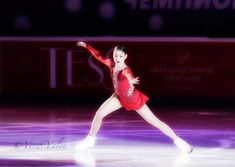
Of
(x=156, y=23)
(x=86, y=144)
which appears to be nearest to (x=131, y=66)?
(x=156, y=23)

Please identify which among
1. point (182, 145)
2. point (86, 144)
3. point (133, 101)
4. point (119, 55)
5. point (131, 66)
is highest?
point (131, 66)

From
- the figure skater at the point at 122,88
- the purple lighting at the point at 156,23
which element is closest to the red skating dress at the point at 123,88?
the figure skater at the point at 122,88

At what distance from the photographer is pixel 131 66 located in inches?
519

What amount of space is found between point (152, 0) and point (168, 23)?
583 mm

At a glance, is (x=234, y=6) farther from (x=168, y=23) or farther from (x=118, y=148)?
(x=118, y=148)

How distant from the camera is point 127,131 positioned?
9.38 m

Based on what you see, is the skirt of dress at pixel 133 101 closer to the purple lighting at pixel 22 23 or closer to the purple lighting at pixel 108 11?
the purple lighting at pixel 108 11

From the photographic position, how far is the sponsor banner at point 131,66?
1287 cm

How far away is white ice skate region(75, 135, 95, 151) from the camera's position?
766 centimetres

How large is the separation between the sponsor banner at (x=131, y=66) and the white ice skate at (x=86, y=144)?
521 centimetres

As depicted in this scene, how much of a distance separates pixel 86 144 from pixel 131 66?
5599mm

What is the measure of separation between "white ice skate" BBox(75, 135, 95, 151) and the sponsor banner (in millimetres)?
5206

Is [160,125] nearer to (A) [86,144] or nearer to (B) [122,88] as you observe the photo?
(B) [122,88]

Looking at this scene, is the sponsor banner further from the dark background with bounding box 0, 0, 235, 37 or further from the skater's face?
the skater's face
